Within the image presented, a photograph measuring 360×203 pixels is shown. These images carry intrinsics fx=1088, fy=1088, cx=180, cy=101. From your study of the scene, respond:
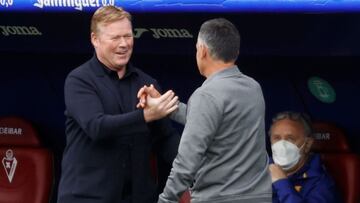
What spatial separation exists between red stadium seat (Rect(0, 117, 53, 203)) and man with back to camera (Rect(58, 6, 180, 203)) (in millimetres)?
1814

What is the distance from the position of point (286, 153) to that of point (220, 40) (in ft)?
4.04

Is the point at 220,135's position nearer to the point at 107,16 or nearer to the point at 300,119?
the point at 107,16

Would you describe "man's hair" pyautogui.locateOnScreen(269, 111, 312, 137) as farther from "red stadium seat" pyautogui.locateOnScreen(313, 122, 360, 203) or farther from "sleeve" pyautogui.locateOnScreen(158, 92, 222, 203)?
"sleeve" pyautogui.locateOnScreen(158, 92, 222, 203)

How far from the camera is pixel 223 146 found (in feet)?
12.9

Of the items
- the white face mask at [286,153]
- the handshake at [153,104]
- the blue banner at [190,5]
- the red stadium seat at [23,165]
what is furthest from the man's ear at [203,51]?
the red stadium seat at [23,165]

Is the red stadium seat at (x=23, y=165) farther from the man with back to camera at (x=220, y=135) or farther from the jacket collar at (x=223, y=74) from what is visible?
the jacket collar at (x=223, y=74)

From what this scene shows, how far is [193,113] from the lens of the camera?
153 inches

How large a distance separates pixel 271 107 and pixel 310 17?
129cm

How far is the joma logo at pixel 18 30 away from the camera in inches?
216

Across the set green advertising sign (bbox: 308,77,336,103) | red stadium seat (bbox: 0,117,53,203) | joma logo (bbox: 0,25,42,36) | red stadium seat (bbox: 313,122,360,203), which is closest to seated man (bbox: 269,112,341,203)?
red stadium seat (bbox: 313,122,360,203)

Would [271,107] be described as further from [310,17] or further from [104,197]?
[104,197]

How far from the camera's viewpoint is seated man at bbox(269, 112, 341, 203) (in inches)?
195

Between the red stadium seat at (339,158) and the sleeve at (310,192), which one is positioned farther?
the red stadium seat at (339,158)

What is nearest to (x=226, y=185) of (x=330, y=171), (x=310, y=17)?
(x=310, y=17)
